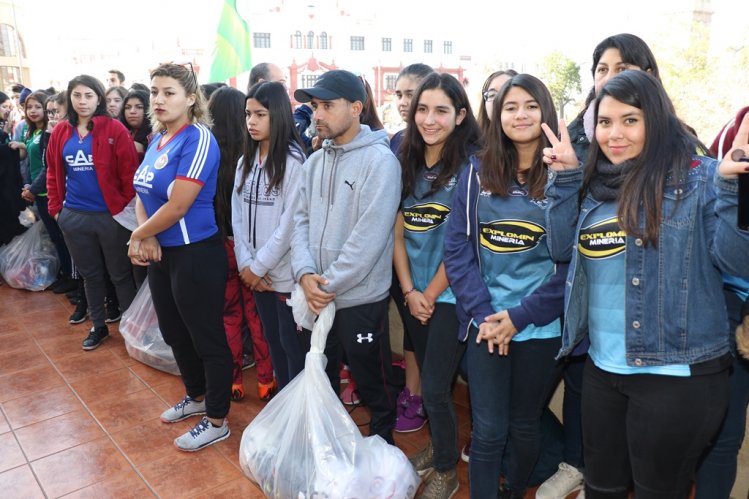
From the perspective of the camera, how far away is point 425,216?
84.6 inches

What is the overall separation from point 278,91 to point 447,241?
44.1 inches

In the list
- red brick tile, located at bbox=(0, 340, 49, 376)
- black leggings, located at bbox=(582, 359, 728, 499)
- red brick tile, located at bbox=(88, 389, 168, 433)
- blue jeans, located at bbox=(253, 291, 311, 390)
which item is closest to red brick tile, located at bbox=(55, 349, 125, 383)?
red brick tile, located at bbox=(0, 340, 49, 376)

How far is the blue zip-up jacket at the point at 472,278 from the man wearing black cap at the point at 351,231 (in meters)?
0.30

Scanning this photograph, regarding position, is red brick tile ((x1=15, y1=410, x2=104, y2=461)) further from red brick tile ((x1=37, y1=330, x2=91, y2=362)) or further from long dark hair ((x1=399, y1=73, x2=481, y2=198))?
long dark hair ((x1=399, y1=73, x2=481, y2=198))

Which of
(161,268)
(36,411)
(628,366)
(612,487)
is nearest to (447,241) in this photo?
(628,366)

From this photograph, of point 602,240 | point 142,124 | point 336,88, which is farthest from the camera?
point 142,124

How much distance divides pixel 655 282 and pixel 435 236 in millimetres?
Result: 909

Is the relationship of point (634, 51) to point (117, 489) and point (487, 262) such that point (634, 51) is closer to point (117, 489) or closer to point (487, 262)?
point (487, 262)

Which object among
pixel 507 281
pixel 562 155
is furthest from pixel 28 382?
pixel 562 155

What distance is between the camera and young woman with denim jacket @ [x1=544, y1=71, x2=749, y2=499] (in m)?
1.37

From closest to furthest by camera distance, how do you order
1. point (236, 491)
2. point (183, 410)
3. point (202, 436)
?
1. point (236, 491)
2. point (202, 436)
3. point (183, 410)

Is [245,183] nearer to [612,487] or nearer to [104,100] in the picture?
[104,100]

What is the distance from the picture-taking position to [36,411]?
297 cm

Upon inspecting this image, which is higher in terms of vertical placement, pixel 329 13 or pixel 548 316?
pixel 329 13
